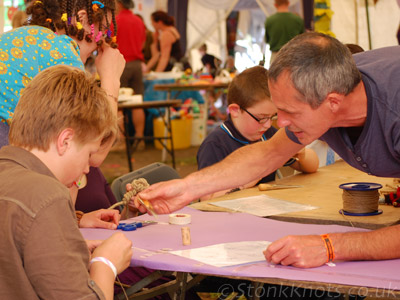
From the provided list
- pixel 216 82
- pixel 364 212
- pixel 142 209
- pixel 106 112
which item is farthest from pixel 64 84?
pixel 216 82

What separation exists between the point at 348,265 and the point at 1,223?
110 cm

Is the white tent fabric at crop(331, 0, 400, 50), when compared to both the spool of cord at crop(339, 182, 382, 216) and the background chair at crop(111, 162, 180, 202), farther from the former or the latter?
the spool of cord at crop(339, 182, 382, 216)

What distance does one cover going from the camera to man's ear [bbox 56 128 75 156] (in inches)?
73.5

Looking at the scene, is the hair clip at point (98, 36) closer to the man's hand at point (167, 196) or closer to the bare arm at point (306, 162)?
the man's hand at point (167, 196)

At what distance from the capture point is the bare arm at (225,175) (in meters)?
2.62

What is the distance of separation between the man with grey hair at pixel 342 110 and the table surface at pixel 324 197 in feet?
0.81

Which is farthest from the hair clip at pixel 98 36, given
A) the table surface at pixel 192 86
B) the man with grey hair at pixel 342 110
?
the table surface at pixel 192 86

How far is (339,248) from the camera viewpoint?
206cm

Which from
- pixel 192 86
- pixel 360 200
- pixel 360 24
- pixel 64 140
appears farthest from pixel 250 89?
pixel 192 86

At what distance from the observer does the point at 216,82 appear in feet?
31.4

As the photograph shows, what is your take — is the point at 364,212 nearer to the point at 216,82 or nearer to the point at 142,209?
the point at 142,209

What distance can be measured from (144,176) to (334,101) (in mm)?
1401

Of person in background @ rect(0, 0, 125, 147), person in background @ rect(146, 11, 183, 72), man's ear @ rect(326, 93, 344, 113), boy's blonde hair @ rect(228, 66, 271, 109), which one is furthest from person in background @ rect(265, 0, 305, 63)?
man's ear @ rect(326, 93, 344, 113)

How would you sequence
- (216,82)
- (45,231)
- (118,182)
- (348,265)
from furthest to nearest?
(216,82) → (118,182) → (348,265) → (45,231)
